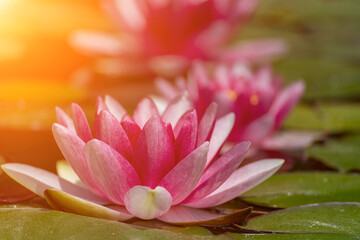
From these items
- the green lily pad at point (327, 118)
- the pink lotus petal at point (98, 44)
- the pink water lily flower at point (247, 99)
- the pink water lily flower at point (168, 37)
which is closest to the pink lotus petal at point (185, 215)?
the pink water lily flower at point (247, 99)

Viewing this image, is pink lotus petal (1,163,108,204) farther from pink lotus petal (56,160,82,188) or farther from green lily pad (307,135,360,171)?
green lily pad (307,135,360,171)

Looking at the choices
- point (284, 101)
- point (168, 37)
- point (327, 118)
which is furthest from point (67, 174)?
point (168, 37)

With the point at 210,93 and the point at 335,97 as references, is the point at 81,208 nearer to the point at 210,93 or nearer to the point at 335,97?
the point at 210,93

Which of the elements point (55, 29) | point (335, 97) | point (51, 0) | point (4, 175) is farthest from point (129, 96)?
point (51, 0)

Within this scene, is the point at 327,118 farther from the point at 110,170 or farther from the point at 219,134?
the point at 110,170

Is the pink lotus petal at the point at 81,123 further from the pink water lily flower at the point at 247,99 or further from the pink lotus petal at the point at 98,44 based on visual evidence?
the pink lotus petal at the point at 98,44

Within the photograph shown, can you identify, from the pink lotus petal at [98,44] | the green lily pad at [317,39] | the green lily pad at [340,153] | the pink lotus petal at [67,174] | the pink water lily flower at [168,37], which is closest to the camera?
the pink lotus petal at [67,174]

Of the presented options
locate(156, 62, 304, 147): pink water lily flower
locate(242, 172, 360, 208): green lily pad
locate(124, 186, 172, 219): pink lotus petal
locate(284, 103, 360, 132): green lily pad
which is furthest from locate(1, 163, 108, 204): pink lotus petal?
locate(284, 103, 360, 132): green lily pad
